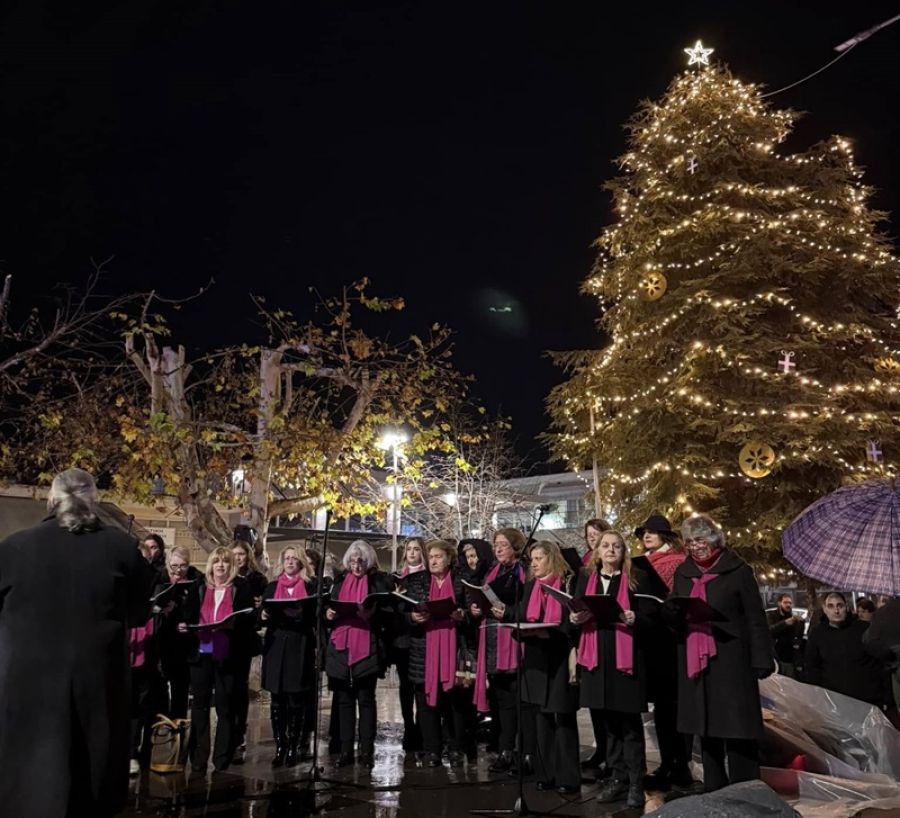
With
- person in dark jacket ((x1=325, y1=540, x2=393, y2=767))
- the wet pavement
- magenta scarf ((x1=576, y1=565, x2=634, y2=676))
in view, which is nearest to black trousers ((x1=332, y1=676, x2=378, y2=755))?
person in dark jacket ((x1=325, y1=540, x2=393, y2=767))

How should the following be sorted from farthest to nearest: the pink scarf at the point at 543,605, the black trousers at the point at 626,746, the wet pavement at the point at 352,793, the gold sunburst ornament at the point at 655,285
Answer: the gold sunburst ornament at the point at 655,285 < the pink scarf at the point at 543,605 < the black trousers at the point at 626,746 < the wet pavement at the point at 352,793

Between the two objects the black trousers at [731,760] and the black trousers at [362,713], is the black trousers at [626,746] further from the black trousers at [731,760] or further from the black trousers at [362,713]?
the black trousers at [362,713]

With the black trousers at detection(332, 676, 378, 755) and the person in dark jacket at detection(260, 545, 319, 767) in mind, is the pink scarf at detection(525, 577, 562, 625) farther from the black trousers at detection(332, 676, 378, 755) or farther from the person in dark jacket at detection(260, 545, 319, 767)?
the person in dark jacket at detection(260, 545, 319, 767)

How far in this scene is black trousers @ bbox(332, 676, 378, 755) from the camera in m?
7.39

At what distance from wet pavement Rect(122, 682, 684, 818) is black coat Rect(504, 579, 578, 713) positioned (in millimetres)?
663

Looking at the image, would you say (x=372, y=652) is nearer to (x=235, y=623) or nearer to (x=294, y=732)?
(x=294, y=732)

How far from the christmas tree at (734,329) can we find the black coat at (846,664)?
488 cm

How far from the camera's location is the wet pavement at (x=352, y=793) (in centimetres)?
585

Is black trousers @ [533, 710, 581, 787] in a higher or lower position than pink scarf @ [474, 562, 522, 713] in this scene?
lower

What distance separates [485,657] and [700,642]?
2.11 metres

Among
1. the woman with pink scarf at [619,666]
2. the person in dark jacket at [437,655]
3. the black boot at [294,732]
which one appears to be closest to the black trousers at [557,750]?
the woman with pink scarf at [619,666]

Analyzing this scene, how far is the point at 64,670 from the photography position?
377 centimetres

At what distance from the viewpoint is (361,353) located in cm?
1302

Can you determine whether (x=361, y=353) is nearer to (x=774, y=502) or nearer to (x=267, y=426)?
(x=267, y=426)
